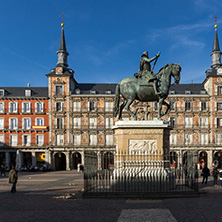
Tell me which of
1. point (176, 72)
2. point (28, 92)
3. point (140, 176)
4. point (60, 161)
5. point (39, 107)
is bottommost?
point (60, 161)

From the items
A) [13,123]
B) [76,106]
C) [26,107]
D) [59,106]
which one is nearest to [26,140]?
[13,123]

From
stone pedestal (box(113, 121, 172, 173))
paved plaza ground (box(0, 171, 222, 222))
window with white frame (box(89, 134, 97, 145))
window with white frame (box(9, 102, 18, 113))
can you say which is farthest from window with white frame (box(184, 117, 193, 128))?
paved plaza ground (box(0, 171, 222, 222))

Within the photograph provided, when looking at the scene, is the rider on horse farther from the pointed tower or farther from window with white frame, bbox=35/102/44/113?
the pointed tower

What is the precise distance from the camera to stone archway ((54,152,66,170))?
178 ft

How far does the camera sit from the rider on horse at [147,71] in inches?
545

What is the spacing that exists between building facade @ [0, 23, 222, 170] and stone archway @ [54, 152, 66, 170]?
197 mm

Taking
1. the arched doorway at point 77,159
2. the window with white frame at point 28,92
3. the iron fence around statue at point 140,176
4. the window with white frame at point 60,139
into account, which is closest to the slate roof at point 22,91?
the window with white frame at point 28,92

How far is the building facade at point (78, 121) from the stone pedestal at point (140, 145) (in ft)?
128

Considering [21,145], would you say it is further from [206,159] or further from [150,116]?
[206,159]

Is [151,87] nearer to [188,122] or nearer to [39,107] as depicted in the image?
[188,122]

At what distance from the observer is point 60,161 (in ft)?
183

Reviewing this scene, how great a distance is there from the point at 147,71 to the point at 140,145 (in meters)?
3.71

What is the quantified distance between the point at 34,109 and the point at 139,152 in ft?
144

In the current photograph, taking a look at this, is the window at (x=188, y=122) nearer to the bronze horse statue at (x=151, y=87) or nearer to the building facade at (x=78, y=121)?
the building facade at (x=78, y=121)
